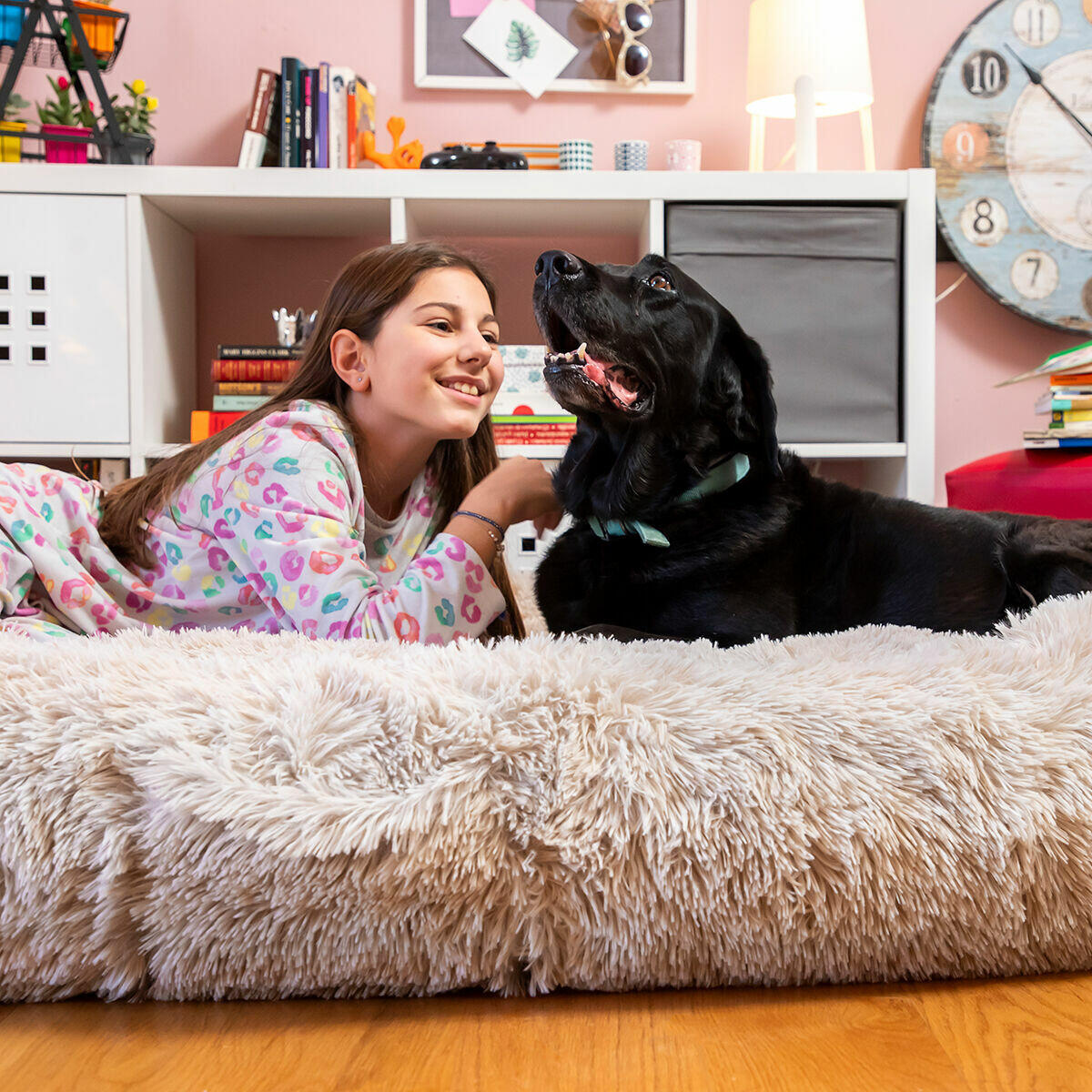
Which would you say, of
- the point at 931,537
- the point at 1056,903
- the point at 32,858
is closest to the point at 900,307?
the point at 931,537

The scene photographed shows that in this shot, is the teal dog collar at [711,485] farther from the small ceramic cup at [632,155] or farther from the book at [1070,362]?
the small ceramic cup at [632,155]

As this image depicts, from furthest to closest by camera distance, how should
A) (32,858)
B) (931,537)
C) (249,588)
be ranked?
(249,588) < (931,537) < (32,858)

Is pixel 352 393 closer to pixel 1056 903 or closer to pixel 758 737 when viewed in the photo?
pixel 758 737

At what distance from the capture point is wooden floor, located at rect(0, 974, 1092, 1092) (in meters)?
0.55

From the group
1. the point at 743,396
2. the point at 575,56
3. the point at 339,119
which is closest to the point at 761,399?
the point at 743,396

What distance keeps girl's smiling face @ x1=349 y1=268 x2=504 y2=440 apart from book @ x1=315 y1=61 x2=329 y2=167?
100 cm

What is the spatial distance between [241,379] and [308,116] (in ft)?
1.99

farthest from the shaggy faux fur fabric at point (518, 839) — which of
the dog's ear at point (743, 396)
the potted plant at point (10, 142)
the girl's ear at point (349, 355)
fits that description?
the potted plant at point (10, 142)

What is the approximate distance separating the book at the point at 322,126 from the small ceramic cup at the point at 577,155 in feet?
1.72

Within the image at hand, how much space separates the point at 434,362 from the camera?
4.40 ft

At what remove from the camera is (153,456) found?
2193 millimetres

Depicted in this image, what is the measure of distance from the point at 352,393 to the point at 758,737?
1.00 metres

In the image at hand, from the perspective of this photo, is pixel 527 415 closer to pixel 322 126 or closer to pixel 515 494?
pixel 322 126

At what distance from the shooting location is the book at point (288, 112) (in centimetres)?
225
